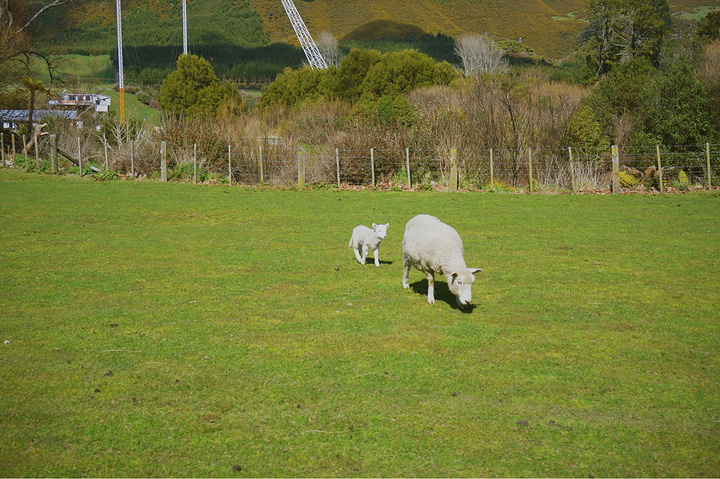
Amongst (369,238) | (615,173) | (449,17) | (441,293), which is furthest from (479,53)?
(441,293)

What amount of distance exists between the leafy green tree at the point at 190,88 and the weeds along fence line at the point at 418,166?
521 inches

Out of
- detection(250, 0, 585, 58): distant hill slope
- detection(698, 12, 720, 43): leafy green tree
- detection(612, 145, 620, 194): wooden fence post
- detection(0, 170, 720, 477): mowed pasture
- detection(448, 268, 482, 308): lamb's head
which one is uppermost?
detection(250, 0, 585, 58): distant hill slope

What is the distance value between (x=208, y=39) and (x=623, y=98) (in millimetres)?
97085

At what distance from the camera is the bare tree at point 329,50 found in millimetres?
85562

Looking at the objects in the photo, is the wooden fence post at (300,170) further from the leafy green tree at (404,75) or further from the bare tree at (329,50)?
the bare tree at (329,50)

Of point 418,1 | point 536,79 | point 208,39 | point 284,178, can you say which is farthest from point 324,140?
point 418,1

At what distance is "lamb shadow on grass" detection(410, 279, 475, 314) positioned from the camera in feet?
27.4

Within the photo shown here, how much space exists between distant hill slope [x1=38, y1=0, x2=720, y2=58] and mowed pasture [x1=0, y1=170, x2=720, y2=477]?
8950cm

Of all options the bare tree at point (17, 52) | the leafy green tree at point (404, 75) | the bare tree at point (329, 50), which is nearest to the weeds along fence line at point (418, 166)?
the bare tree at point (17, 52)

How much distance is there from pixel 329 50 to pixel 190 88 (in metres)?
46.3

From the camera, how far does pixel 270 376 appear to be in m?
5.92

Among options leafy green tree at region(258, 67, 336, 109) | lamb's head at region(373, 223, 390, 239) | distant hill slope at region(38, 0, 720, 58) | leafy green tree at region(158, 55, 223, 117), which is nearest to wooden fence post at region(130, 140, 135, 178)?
leafy green tree at region(158, 55, 223, 117)

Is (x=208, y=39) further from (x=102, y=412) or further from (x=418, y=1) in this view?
(x=102, y=412)

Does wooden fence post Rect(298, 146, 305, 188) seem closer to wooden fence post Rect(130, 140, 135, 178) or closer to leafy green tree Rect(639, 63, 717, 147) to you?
wooden fence post Rect(130, 140, 135, 178)
